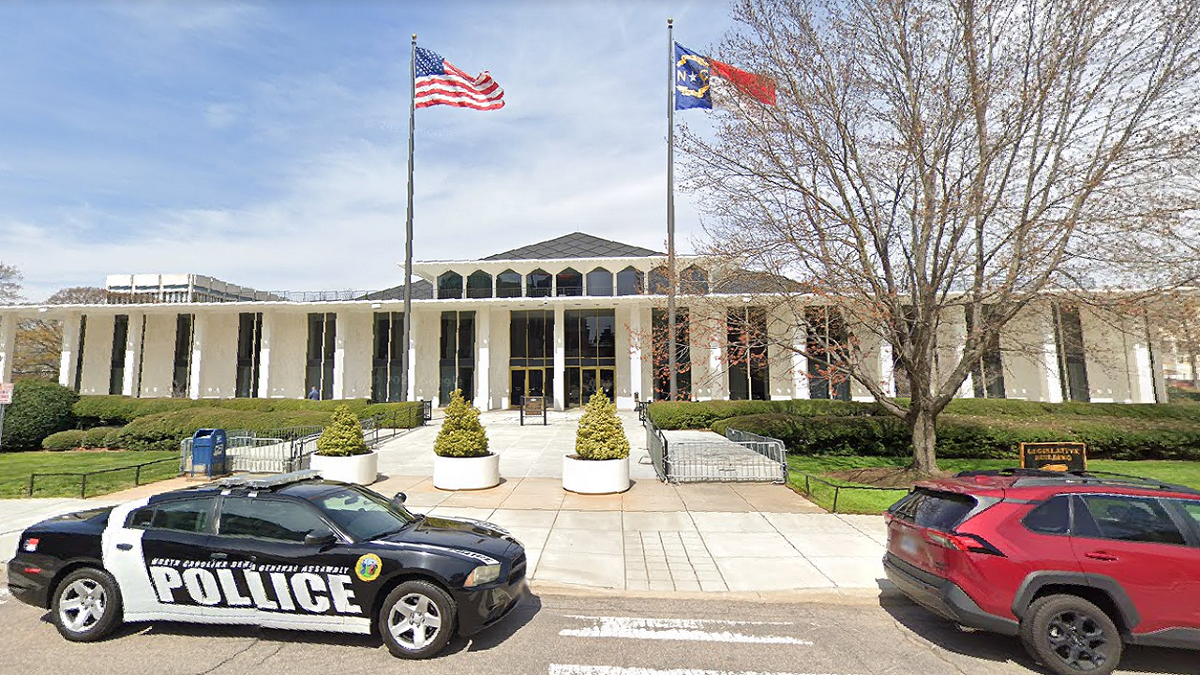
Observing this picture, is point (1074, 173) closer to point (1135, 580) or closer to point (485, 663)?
point (1135, 580)

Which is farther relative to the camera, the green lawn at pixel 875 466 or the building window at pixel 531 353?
the building window at pixel 531 353

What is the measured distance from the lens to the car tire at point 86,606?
16.1 ft

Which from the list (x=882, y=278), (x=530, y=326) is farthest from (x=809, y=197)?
(x=530, y=326)

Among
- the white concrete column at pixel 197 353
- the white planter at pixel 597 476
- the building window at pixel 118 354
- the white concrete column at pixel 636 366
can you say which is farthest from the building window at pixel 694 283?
the building window at pixel 118 354

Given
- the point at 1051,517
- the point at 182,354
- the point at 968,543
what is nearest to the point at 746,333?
the point at 1051,517

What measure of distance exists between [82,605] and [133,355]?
4063cm

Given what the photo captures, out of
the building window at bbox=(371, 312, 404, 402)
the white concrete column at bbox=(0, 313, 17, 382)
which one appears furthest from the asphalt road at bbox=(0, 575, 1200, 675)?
the white concrete column at bbox=(0, 313, 17, 382)

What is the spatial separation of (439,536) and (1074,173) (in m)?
13.7

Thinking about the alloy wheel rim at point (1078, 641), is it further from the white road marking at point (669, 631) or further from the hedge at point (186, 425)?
the hedge at point (186, 425)

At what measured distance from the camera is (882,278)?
1296 centimetres

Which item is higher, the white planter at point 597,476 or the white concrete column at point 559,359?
the white concrete column at point 559,359

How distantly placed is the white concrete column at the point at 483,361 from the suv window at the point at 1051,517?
29617 millimetres

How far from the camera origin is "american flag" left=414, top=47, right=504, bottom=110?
77.6 ft

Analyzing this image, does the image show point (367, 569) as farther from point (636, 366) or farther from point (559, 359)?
point (559, 359)
